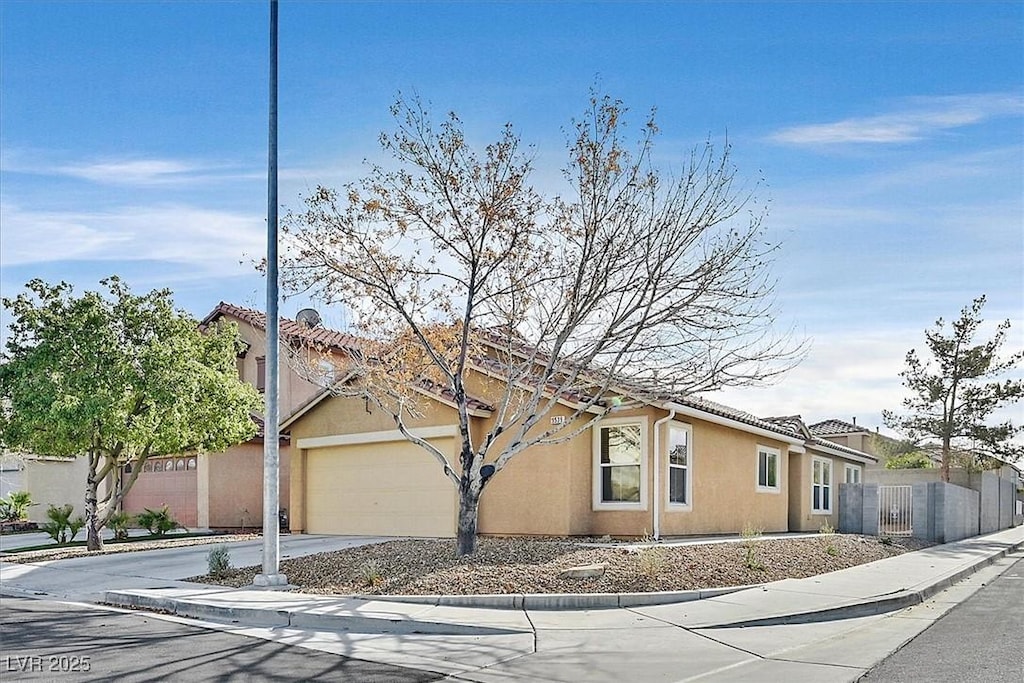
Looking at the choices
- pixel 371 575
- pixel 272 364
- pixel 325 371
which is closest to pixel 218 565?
pixel 371 575

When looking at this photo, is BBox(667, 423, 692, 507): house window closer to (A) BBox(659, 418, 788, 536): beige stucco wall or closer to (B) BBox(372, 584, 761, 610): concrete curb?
(A) BBox(659, 418, 788, 536): beige stucco wall

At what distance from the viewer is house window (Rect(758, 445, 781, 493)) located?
2519 cm

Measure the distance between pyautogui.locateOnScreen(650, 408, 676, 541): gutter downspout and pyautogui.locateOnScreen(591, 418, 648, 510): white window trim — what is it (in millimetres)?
199

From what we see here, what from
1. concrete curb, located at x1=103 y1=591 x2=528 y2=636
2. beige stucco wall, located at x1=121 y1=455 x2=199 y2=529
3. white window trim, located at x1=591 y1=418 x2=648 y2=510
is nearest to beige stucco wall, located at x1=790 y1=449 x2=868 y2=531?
white window trim, located at x1=591 y1=418 x2=648 y2=510

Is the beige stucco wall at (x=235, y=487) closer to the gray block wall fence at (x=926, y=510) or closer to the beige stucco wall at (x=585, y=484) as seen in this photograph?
the beige stucco wall at (x=585, y=484)

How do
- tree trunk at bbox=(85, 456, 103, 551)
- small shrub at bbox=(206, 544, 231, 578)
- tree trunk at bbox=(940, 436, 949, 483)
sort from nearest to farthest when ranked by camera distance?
small shrub at bbox=(206, 544, 231, 578)
tree trunk at bbox=(85, 456, 103, 551)
tree trunk at bbox=(940, 436, 949, 483)

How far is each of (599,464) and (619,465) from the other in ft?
1.44

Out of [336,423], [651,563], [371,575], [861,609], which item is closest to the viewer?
[861,609]

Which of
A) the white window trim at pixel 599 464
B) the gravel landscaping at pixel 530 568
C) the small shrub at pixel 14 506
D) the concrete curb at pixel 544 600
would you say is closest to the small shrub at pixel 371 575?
the gravel landscaping at pixel 530 568

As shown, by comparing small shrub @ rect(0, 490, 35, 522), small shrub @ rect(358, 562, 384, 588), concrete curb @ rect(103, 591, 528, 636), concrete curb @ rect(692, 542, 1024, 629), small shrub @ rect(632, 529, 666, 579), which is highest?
small shrub @ rect(632, 529, 666, 579)

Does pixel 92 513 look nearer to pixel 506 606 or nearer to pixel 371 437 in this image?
pixel 371 437

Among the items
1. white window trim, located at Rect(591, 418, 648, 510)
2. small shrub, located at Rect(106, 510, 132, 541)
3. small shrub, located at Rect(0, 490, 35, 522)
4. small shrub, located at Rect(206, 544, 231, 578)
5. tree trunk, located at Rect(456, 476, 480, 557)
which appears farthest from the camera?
small shrub, located at Rect(0, 490, 35, 522)

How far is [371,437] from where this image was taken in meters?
23.0

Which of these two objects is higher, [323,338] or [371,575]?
[323,338]
